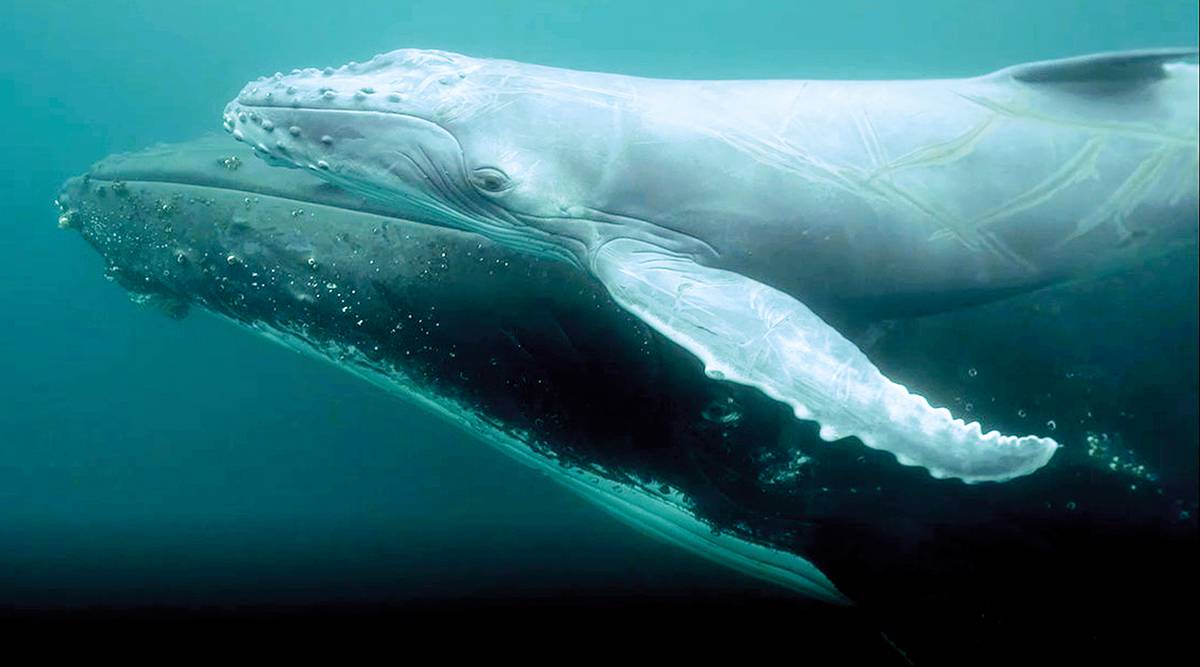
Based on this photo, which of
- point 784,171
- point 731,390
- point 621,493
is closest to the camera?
point 784,171

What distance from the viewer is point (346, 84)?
5.05 m

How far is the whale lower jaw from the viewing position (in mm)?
5926

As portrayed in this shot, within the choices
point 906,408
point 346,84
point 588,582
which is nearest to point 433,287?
point 346,84

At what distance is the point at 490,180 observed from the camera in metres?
4.82

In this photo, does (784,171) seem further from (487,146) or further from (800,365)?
(487,146)

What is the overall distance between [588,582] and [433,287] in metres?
2.69

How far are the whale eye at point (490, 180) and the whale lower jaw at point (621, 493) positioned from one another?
209 centimetres

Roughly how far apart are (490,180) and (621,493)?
3.00m

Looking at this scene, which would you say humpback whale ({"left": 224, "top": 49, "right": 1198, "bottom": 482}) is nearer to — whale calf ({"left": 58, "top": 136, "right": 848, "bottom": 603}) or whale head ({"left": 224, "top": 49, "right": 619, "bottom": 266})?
whale head ({"left": 224, "top": 49, "right": 619, "bottom": 266})

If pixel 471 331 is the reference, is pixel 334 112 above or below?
above

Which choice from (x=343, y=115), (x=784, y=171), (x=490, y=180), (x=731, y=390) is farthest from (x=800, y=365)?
(x=343, y=115)

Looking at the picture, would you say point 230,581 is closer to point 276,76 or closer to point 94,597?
point 94,597

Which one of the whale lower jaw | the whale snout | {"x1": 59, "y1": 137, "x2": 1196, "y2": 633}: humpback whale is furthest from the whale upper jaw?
the whale lower jaw

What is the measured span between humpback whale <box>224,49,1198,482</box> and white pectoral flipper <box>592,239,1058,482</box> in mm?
25
